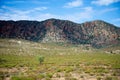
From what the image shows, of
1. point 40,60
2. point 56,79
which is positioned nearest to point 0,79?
point 56,79

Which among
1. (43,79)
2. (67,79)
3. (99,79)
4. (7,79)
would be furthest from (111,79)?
(7,79)

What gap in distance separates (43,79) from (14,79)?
3842 millimetres

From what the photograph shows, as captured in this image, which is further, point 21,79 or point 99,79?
point 99,79

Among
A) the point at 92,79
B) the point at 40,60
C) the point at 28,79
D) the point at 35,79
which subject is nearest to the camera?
the point at 28,79

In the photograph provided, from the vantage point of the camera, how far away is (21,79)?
64.0 feet

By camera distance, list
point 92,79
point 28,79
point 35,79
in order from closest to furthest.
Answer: point 28,79 < point 35,79 < point 92,79

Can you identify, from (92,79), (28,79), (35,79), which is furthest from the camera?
(92,79)

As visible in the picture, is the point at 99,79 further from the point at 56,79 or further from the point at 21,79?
the point at 21,79

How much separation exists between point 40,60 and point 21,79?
Answer: 35.8 meters

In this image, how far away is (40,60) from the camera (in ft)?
181

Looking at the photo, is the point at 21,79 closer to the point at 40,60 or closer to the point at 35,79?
the point at 35,79

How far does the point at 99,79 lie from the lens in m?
21.9

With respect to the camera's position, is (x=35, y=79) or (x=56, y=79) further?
(x=56, y=79)

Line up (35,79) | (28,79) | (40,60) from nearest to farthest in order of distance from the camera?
(28,79) < (35,79) < (40,60)
